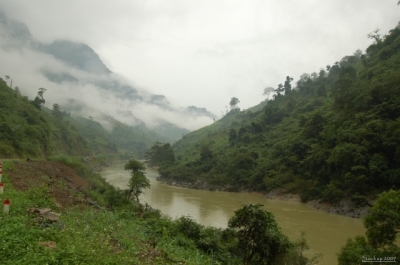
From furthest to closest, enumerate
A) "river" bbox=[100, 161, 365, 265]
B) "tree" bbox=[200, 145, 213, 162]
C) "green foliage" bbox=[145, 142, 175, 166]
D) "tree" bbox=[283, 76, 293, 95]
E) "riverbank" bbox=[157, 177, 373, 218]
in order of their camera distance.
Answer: "tree" bbox=[283, 76, 293, 95], "green foliage" bbox=[145, 142, 175, 166], "tree" bbox=[200, 145, 213, 162], "riverbank" bbox=[157, 177, 373, 218], "river" bbox=[100, 161, 365, 265]

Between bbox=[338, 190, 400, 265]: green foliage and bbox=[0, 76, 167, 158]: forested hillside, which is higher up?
bbox=[0, 76, 167, 158]: forested hillside

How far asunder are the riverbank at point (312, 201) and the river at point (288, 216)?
2.66ft

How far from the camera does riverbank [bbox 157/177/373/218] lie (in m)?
28.5

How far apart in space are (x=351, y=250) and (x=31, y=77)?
640ft

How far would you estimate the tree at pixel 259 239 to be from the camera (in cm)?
1170

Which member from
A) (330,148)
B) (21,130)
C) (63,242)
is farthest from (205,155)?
(63,242)

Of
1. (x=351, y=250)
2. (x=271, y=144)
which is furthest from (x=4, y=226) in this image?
(x=271, y=144)

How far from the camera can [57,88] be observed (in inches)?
7510

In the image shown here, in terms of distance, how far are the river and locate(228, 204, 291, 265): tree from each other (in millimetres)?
7229

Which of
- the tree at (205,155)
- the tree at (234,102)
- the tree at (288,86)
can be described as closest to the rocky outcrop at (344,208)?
the tree at (205,155)

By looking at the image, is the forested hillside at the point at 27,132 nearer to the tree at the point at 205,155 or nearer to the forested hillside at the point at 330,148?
the forested hillside at the point at 330,148

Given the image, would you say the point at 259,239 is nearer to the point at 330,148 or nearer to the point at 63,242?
the point at 63,242

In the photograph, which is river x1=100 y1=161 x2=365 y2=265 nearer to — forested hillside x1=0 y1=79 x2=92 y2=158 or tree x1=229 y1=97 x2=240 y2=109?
forested hillside x1=0 y1=79 x2=92 y2=158

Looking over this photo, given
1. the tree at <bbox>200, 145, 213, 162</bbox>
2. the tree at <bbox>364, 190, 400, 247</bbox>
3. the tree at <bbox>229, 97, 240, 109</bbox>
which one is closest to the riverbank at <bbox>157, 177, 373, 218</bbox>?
the tree at <bbox>200, 145, 213, 162</bbox>
